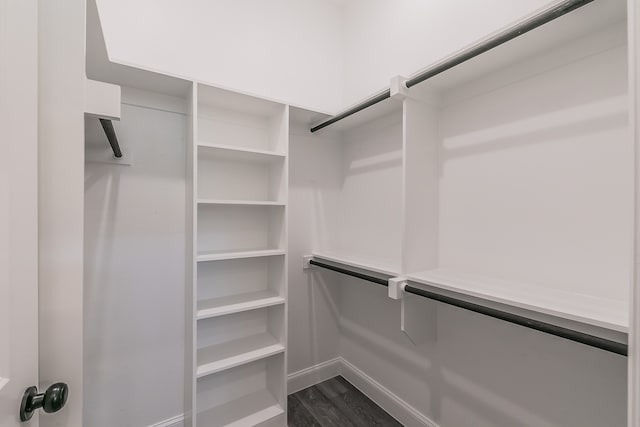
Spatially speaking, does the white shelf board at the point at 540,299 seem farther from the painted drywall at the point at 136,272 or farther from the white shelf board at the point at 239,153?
the painted drywall at the point at 136,272

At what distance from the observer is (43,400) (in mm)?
546

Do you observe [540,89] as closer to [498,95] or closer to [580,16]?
[498,95]

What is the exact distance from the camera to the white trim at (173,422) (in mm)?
1600

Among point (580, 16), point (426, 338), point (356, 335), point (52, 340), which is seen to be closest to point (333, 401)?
point (356, 335)

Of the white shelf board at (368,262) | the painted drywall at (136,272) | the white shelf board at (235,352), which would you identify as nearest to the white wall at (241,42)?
the painted drywall at (136,272)

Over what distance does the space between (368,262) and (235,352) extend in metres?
1.00

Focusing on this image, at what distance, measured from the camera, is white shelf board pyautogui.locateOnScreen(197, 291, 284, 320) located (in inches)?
59.3

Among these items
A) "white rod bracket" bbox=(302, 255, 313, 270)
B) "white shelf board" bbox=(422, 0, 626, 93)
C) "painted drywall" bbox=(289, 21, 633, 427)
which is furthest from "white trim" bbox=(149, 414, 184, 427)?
"white shelf board" bbox=(422, 0, 626, 93)

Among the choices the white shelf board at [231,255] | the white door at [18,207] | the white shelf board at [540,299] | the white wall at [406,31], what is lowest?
the white shelf board at [540,299]

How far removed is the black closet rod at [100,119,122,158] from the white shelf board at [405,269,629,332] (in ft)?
5.00

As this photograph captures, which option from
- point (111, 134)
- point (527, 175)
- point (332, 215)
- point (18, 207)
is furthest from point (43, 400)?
point (332, 215)

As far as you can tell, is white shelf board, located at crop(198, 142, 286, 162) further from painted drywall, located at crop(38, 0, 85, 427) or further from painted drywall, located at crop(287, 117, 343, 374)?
painted drywall, located at crop(38, 0, 85, 427)

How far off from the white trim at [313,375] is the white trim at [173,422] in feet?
2.39

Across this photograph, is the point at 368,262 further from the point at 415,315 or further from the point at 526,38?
the point at 526,38
